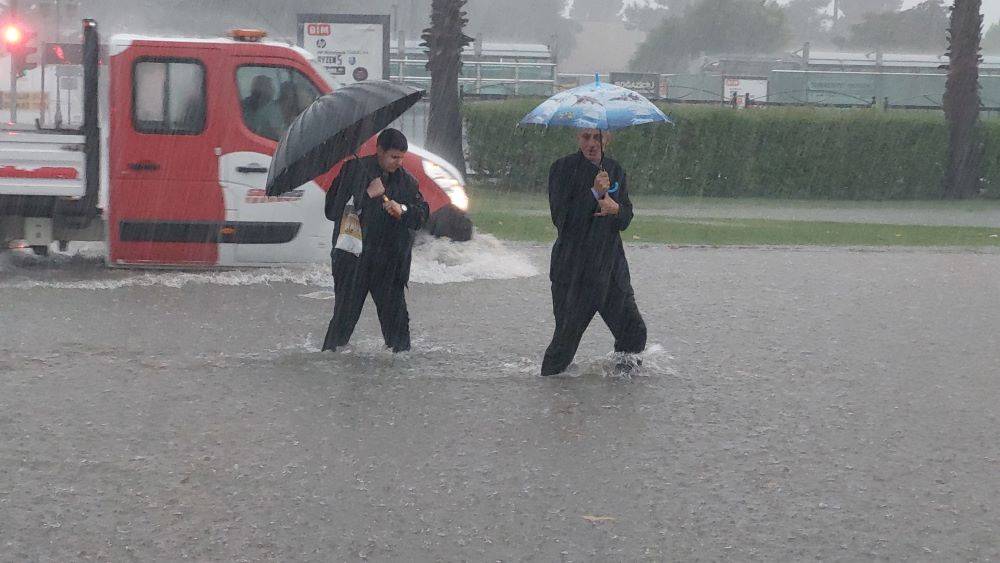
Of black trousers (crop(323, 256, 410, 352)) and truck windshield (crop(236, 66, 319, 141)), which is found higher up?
truck windshield (crop(236, 66, 319, 141))

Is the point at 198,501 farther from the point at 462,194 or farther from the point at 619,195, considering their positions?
the point at 462,194

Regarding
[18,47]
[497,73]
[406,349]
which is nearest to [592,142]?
[406,349]

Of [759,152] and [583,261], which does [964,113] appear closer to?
[759,152]

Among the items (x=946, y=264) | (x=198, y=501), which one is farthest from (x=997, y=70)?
(x=198, y=501)

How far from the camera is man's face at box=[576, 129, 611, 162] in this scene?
314 inches

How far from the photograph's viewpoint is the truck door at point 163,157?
39.9 feet

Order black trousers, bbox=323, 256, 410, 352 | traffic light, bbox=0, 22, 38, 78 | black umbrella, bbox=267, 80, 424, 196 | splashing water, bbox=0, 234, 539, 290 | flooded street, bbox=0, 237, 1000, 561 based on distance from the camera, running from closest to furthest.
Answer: flooded street, bbox=0, 237, 1000, 561, black umbrella, bbox=267, 80, 424, 196, black trousers, bbox=323, 256, 410, 352, splashing water, bbox=0, 234, 539, 290, traffic light, bbox=0, 22, 38, 78

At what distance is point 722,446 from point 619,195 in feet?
6.04

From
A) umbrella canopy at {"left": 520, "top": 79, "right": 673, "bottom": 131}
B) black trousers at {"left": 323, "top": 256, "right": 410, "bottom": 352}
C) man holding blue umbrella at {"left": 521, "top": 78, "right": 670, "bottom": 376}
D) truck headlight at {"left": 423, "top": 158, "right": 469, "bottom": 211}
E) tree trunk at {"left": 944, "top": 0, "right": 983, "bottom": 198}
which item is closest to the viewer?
umbrella canopy at {"left": 520, "top": 79, "right": 673, "bottom": 131}

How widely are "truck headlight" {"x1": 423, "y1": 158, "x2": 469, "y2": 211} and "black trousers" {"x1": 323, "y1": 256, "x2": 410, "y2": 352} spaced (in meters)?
3.94

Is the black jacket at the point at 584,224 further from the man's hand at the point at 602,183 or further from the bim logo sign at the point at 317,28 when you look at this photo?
the bim logo sign at the point at 317,28

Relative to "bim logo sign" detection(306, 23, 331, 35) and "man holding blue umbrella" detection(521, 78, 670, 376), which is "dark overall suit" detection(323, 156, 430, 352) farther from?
"bim logo sign" detection(306, 23, 331, 35)

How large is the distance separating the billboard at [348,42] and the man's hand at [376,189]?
15.8 meters

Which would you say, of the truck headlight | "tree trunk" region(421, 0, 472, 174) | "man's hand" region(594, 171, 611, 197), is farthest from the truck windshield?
"tree trunk" region(421, 0, 472, 174)
